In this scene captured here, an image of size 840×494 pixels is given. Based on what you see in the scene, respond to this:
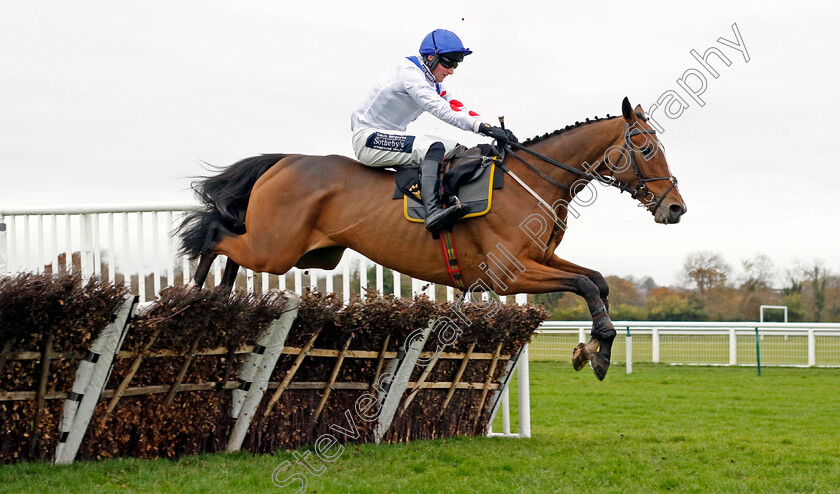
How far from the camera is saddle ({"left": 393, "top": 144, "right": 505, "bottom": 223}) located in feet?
17.8

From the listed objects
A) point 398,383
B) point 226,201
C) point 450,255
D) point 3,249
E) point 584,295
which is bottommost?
point 398,383

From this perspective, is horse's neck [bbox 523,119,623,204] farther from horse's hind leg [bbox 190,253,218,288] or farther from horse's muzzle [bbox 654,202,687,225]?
horse's hind leg [bbox 190,253,218,288]

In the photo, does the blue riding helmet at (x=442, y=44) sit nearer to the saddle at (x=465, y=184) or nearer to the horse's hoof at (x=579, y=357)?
the saddle at (x=465, y=184)

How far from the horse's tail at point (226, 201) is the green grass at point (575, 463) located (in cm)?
166

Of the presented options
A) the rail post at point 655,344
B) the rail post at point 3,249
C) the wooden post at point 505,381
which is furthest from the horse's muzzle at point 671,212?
the rail post at point 655,344

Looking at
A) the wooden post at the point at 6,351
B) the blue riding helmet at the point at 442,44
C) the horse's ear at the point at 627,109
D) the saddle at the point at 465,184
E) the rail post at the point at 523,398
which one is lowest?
the rail post at the point at 523,398

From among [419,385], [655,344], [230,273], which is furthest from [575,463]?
[655,344]

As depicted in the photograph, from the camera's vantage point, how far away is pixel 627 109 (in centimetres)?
548

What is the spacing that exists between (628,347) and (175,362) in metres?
12.1

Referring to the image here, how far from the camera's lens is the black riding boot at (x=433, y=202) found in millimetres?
5297

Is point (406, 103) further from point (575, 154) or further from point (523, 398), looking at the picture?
point (523, 398)

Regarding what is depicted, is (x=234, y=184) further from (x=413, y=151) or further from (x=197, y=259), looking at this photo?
(x=413, y=151)

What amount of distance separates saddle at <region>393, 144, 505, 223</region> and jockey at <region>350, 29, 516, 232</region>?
0.25 ft

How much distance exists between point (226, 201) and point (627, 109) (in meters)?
2.79
